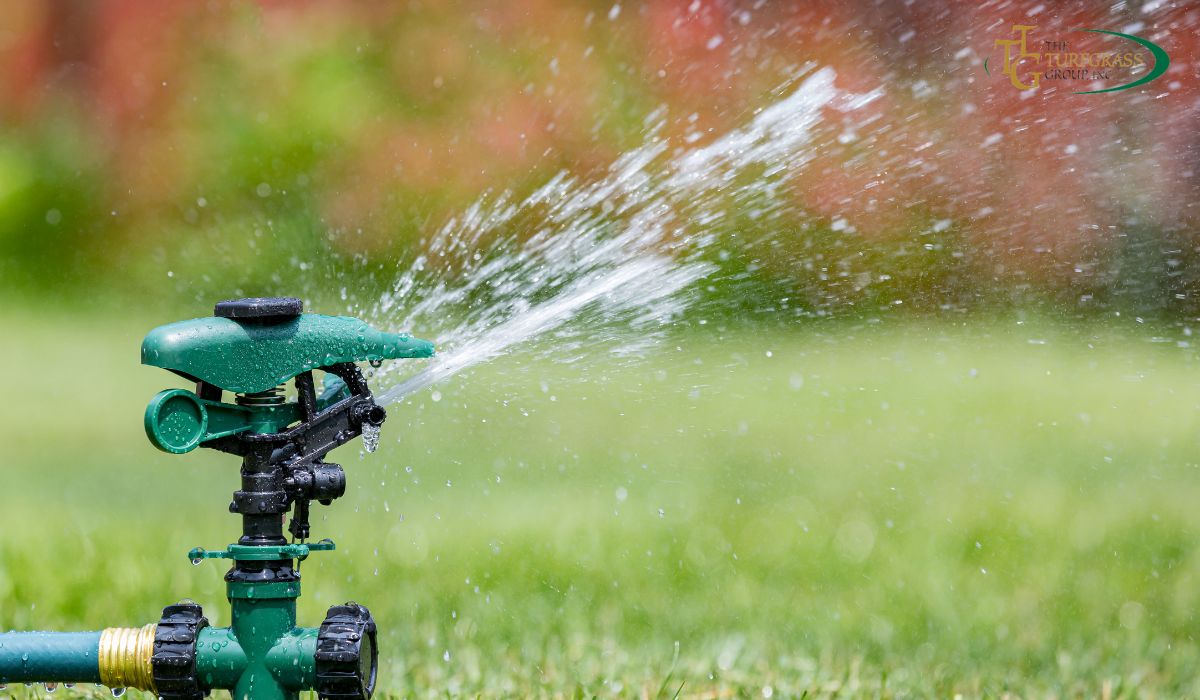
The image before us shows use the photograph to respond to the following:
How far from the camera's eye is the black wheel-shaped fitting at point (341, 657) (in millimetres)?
1674

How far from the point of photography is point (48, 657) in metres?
1.73

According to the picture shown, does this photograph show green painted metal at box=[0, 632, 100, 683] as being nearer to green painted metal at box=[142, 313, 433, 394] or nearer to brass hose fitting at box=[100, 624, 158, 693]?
brass hose fitting at box=[100, 624, 158, 693]

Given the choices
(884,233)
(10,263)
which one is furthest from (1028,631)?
(10,263)

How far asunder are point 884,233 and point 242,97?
1993mm

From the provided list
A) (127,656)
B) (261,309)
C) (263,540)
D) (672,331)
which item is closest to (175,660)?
(127,656)

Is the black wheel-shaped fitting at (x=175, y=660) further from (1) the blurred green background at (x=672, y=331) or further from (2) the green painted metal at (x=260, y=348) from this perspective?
(1) the blurred green background at (x=672, y=331)

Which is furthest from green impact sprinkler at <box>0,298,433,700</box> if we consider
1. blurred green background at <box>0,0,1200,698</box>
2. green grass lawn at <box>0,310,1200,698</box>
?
blurred green background at <box>0,0,1200,698</box>

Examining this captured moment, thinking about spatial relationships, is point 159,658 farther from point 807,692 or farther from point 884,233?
point 884,233

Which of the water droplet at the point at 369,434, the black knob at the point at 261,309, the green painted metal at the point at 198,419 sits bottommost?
the water droplet at the point at 369,434

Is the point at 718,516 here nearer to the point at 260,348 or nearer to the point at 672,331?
the point at 672,331

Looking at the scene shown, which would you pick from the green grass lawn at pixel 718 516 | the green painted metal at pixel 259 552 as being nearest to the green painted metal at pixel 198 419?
the green painted metal at pixel 259 552

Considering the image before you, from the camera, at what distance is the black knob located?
1677mm

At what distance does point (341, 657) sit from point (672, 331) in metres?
2.81

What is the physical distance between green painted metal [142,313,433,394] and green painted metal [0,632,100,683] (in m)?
0.34
